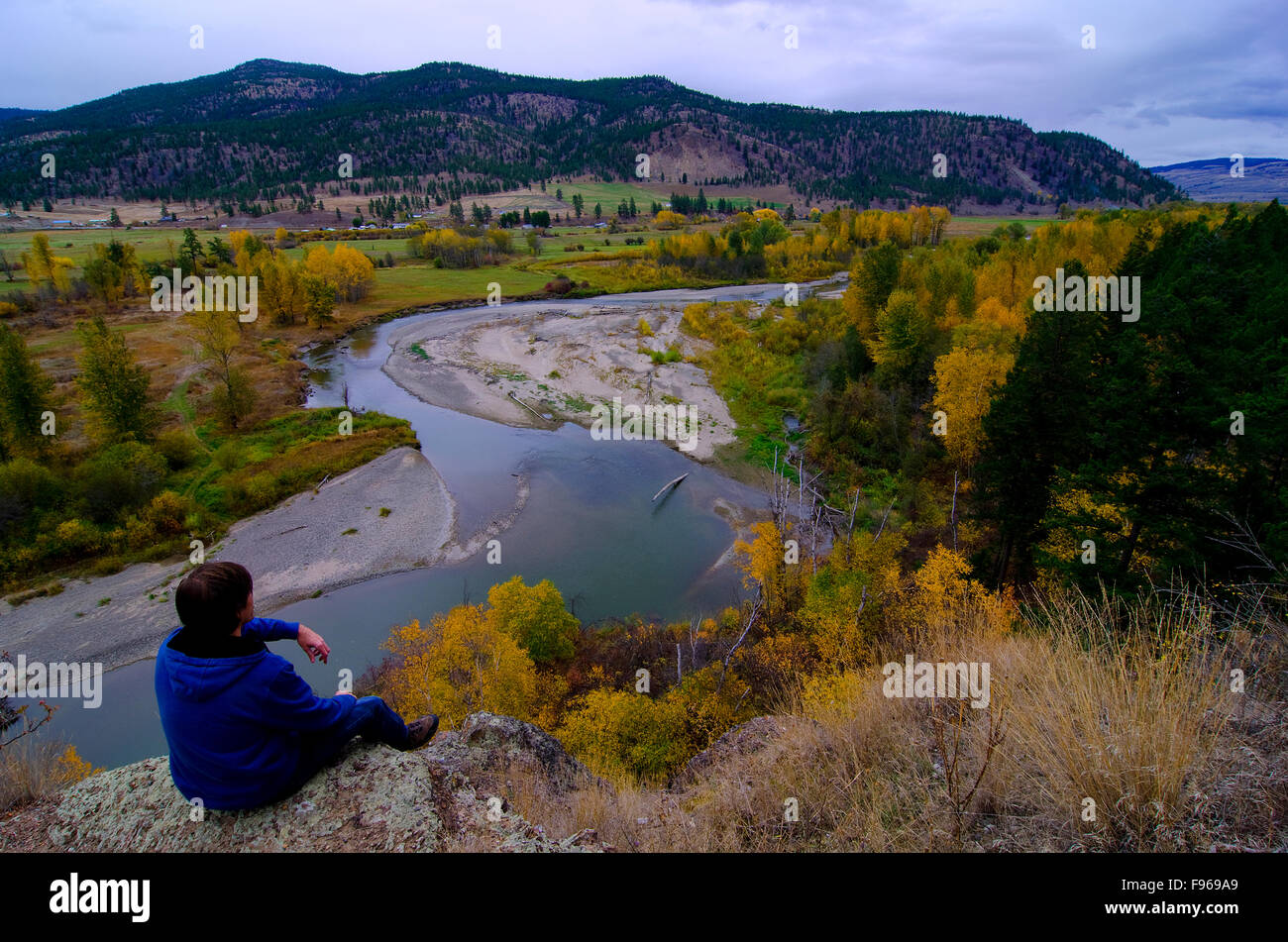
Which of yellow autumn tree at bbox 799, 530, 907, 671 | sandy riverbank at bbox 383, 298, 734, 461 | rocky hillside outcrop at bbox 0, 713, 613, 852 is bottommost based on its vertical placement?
yellow autumn tree at bbox 799, 530, 907, 671

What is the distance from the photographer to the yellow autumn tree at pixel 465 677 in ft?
44.4

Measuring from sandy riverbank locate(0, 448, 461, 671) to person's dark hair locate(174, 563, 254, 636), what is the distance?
2138cm

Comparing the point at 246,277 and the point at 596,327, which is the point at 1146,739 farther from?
the point at 246,277

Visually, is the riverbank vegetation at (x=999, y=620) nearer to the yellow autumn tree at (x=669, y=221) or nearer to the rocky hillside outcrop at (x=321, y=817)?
the rocky hillside outcrop at (x=321, y=817)

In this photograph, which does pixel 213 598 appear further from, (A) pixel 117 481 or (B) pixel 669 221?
(B) pixel 669 221

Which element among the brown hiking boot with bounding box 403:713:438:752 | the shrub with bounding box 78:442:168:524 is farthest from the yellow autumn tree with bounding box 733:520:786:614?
the shrub with bounding box 78:442:168:524

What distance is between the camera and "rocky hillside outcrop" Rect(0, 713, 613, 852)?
401 cm

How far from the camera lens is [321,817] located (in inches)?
164

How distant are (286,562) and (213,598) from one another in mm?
24261

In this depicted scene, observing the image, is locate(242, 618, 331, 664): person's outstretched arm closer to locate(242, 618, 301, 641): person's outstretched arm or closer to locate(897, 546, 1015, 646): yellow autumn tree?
locate(242, 618, 301, 641): person's outstretched arm

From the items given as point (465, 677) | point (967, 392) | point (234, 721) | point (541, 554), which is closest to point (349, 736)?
point (234, 721)

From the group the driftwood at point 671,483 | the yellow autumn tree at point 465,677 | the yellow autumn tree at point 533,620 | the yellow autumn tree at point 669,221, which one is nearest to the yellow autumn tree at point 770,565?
the yellow autumn tree at point 533,620

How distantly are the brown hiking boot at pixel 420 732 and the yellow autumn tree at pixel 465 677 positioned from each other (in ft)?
22.3
